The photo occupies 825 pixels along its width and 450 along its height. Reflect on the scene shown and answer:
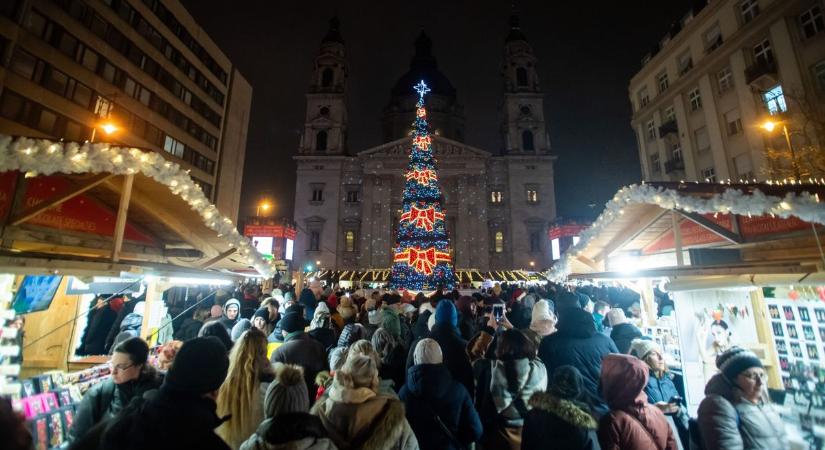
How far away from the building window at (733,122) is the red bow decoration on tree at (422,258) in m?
19.0

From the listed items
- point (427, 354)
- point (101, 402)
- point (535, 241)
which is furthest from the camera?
point (535, 241)

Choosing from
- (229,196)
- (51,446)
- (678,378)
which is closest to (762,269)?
(678,378)

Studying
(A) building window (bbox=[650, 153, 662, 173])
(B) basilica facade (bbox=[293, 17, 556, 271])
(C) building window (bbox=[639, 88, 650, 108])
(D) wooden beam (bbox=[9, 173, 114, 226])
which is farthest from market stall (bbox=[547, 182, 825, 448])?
(B) basilica facade (bbox=[293, 17, 556, 271])

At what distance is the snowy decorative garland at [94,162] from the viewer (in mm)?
3215

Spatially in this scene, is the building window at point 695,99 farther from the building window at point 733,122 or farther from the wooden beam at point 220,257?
the wooden beam at point 220,257

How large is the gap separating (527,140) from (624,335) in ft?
129

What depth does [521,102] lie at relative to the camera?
41188 mm

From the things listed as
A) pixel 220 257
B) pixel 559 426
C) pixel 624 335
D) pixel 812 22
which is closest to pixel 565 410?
pixel 559 426

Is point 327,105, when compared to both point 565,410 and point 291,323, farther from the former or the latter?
point 565,410

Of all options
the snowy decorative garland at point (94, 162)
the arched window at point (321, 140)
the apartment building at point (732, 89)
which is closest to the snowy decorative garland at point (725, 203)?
the snowy decorative garland at point (94, 162)

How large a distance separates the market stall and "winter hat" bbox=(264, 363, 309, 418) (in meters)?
4.43

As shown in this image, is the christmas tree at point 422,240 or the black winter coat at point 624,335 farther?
the christmas tree at point 422,240

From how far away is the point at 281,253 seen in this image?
3544cm

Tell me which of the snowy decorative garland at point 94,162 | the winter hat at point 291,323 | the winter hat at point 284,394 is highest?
the snowy decorative garland at point 94,162
